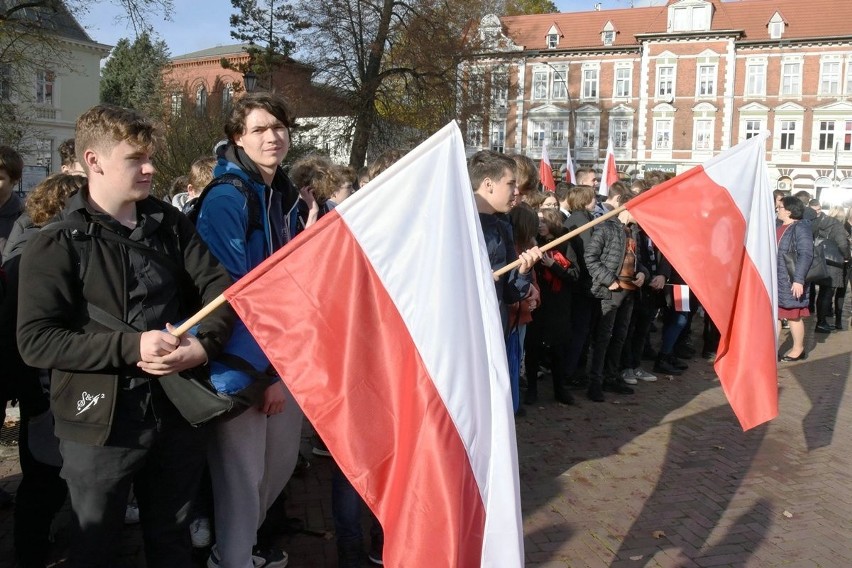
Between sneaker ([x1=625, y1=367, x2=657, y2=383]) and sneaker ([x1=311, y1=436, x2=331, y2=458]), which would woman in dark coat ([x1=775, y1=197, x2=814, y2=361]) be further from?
sneaker ([x1=311, y1=436, x2=331, y2=458])

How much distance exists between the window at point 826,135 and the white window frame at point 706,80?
7.23 metres

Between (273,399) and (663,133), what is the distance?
5397cm

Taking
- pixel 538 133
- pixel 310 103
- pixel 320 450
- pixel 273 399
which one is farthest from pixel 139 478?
pixel 538 133

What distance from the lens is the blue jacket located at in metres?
2.81

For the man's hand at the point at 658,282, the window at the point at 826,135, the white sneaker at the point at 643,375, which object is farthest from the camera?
the window at the point at 826,135

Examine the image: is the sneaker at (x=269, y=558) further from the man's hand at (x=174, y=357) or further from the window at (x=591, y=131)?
the window at (x=591, y=131)

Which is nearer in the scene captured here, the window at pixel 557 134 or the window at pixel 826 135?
the window at pixel 826 135

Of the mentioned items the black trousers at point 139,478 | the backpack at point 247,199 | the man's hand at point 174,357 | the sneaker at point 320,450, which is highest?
the backpack at point 247,199

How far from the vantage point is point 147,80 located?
53.1 meters

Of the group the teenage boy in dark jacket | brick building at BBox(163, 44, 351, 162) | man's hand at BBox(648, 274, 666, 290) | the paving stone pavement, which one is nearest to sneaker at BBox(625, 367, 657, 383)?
the paving stone pavement

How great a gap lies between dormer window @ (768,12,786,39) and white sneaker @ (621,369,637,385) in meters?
51.2

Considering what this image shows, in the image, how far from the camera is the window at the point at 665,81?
5225cm

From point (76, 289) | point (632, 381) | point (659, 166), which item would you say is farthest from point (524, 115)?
point (76, 289)

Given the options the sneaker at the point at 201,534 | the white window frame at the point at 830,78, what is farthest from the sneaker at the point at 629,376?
the white window frame at the point at 830,78
